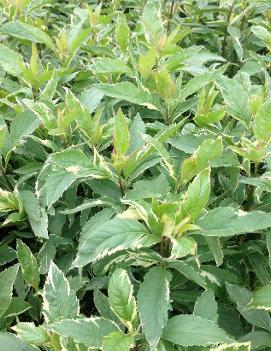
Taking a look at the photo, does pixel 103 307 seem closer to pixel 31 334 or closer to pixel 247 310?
pixel 31 334

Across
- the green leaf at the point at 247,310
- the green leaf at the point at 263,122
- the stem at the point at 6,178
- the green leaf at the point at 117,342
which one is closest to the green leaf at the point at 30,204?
the stem at the point at 6,178

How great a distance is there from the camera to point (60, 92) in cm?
231

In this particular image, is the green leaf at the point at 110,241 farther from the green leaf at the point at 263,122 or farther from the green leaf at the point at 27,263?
the green leaf at the point at 263,122

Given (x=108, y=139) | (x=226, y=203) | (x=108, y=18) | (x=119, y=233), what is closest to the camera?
(x=119, y=233)

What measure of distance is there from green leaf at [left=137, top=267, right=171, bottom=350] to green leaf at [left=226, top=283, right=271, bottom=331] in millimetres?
297

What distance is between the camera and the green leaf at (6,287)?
1.73 meters

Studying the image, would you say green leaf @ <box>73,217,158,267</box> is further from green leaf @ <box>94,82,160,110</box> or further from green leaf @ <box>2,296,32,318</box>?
green leaf @ <box>94,82,160,110</box>

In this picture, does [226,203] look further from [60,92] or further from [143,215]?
[60,92]

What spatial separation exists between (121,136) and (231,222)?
1.65ft

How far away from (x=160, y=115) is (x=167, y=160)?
1.95 ft

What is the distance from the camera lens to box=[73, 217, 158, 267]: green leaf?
1.40m

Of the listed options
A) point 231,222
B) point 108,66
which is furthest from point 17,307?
point 108,66

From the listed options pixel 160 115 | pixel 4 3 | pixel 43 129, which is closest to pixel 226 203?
pixel 160 115

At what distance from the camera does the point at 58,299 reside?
1.59m
